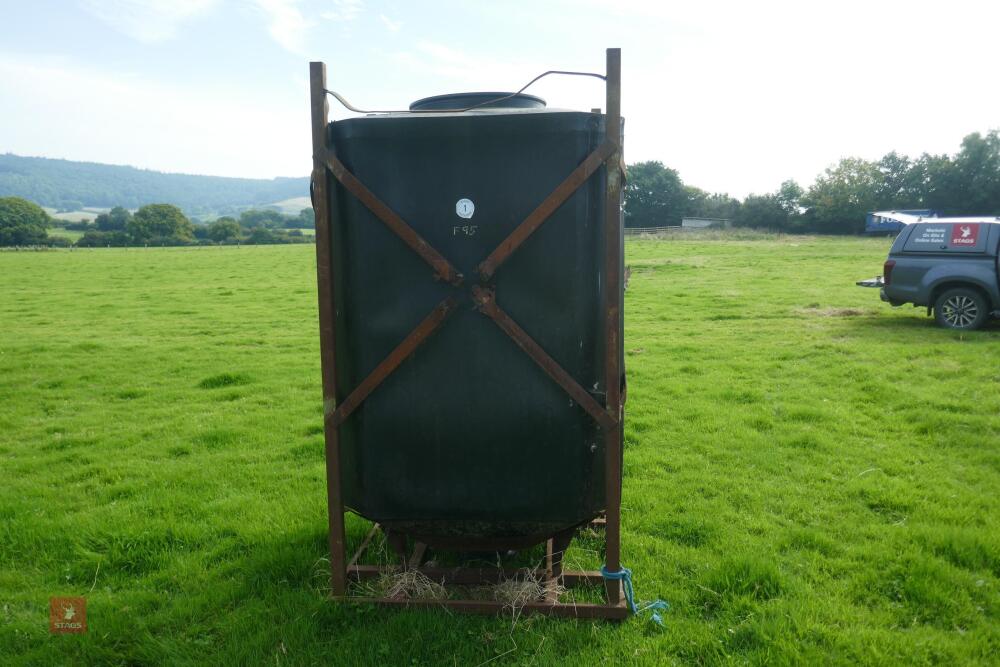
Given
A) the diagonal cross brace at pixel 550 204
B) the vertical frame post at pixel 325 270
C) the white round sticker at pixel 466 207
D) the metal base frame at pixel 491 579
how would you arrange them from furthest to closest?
the metal base frame at pixel 491 579
the vertical frame post at pixel 325 270
the white round sticker at pixel 466 207
the diagonal cross brace at pixel 550 204

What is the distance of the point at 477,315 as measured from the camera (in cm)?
366

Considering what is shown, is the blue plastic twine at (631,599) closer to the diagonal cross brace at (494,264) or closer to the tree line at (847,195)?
the diagonal cross brace at (494,264)

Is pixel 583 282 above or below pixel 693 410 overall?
above

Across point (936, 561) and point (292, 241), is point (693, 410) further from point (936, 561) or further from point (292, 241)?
point (292, 241)

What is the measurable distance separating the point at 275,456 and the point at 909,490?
5.63 metres

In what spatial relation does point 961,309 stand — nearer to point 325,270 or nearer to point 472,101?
point 472,101

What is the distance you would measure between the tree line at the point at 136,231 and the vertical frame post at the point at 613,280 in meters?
81.7

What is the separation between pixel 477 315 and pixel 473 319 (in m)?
0.03

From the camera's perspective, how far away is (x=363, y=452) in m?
3.88

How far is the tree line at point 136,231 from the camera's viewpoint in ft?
246

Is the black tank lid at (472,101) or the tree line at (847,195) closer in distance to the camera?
the black tank lid at (472,101)

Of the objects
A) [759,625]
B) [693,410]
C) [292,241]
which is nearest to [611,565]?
[759,625]

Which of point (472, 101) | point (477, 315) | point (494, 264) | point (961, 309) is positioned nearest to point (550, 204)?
point (494, 264)

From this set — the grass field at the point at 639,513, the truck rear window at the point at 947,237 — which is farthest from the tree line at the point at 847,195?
the grass field at the point at 639,513
